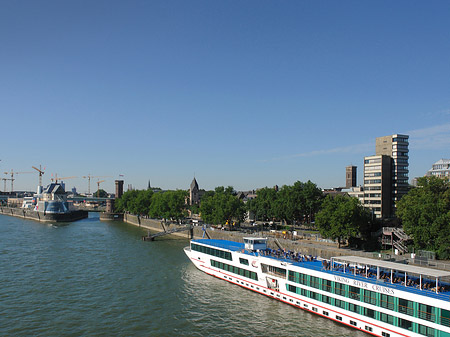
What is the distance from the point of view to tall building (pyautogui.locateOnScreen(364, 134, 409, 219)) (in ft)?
275

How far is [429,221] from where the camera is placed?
178ft

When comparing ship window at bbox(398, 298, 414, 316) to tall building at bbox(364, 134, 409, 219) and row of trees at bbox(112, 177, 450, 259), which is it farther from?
tall building at bbox(364, 134, 409, 219)

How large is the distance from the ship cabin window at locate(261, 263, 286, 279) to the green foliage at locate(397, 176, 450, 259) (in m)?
24.2

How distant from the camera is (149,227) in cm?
13238

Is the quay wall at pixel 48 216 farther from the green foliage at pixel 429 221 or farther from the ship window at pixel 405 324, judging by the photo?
the ship window at pixel 405 324

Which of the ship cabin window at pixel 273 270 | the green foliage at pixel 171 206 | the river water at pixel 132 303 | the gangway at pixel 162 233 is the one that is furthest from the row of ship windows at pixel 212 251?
the green foliage at pixel 171 206

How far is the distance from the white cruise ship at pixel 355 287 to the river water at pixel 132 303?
56.2 inches

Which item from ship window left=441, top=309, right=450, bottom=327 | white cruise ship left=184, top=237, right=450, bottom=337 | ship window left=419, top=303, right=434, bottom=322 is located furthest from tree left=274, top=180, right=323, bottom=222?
ship window left=441, top=309, right=450, bottom=327

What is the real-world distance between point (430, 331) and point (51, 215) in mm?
160672

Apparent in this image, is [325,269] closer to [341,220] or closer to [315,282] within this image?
[315,282]

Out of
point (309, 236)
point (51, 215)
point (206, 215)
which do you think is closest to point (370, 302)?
point (309, 236)

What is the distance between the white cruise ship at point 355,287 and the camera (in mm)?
30781

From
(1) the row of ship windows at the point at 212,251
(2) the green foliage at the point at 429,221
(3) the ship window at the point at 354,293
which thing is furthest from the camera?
(1) the row of ship windows at the point at 212,251

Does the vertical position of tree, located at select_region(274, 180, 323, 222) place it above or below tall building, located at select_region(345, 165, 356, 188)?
below
